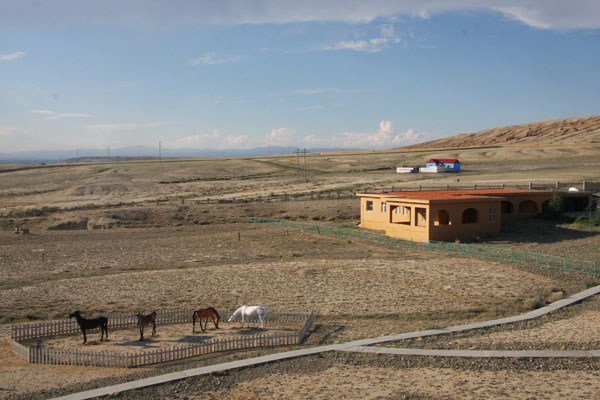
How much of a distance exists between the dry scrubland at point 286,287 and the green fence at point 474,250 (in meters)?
1.53

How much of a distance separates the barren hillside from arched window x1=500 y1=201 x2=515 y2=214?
363 feet

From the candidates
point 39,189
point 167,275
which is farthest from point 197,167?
point 167,275

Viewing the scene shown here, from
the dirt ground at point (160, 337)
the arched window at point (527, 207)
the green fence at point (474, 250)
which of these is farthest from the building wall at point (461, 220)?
the dirt ground at point (160, 337)

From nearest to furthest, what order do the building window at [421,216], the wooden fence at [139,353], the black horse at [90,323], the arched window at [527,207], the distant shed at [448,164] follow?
the wooden fence at [139,353], the black horse at [90,323], the building window at [421,216], the arched window at [527,207], the distant shed at [448,164]

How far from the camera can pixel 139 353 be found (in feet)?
47.9

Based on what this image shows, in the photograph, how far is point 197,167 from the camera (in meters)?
112

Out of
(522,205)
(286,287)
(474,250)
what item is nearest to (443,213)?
(474,250)

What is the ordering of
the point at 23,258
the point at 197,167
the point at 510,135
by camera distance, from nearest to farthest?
the point at 23,258
the point at 197,167
the point at 510,135

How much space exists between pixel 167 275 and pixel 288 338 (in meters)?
11.9

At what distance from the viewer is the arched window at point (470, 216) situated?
1485 inches

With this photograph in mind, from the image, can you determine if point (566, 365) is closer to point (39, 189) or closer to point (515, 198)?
point (515, 198)

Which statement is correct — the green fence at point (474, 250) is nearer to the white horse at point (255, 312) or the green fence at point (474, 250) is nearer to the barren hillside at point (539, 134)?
the white horse at point (255, 312)

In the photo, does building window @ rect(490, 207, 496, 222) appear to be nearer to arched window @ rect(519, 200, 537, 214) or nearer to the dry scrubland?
the dry scrubland

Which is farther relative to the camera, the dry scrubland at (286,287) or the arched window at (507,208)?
the arched window at (507,208)
